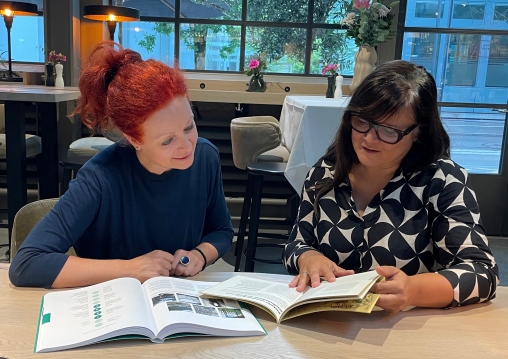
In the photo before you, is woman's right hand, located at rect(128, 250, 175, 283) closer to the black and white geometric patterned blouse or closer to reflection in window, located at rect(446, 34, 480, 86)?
the black and white geometric patterned blouse

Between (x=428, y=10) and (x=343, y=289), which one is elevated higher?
(x=428, y=10)

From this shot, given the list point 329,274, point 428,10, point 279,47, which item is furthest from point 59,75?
point 329,274

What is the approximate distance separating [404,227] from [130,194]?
0.66 m

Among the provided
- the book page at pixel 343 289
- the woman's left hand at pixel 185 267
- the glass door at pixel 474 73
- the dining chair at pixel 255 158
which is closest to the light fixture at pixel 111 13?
the dining chair at pixel 255 158

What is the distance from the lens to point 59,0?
371 cm

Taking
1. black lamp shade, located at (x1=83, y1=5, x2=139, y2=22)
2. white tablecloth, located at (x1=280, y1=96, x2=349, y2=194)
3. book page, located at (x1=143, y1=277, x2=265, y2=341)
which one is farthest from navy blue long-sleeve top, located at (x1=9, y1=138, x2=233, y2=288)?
black lamp shade, located at (x1=83, y1=5, x2=139, y2=22)

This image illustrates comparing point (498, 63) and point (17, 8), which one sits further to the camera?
point (498, 63)

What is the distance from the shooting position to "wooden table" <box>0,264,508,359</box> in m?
0.77

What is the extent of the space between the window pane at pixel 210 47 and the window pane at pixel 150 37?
103 mm

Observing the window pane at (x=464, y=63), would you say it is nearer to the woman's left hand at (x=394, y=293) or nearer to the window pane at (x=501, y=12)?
the window pane at (x=501, y=12)

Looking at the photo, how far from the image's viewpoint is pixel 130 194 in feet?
3.99

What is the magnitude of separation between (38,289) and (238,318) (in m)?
0.42

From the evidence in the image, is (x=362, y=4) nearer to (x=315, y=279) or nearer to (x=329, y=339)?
(x=315, y=279)

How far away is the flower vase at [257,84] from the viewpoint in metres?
3.77
